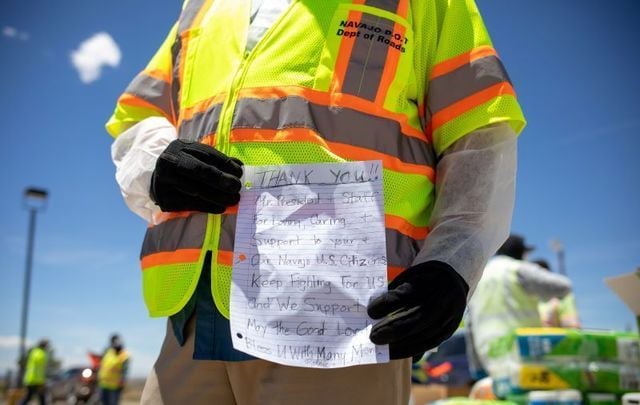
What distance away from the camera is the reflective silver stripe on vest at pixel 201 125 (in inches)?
54.0

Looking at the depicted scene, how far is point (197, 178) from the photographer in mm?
1258

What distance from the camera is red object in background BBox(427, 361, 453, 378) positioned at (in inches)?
325

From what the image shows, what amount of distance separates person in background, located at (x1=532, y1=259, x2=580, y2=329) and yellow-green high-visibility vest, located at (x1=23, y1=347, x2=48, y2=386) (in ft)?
42.1

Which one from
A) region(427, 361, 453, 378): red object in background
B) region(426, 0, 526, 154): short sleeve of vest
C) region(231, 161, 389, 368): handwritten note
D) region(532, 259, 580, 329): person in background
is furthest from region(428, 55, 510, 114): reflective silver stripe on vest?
region(427, 361, 453, 378): red object in background

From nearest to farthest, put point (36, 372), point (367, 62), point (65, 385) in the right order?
point (367, 62) → point (36, 372) → point (65, 385)

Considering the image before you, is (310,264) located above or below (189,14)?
below

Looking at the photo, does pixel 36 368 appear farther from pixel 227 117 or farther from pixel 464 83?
pixel 464 83

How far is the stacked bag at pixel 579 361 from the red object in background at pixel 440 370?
191 inches

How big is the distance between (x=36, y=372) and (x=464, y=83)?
15.0 meters

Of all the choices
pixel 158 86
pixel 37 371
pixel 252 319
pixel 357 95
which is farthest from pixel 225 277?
pixel 37 371

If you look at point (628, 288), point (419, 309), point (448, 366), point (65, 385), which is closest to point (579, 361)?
point (628, 288)

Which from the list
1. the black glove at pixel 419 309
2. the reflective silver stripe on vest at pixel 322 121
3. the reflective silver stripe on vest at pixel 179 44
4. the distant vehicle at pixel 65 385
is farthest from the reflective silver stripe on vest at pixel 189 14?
the distant vehicle at pixel 65 385

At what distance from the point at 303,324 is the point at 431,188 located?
465 mm

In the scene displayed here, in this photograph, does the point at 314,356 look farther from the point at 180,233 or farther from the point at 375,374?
the point at 180,233
